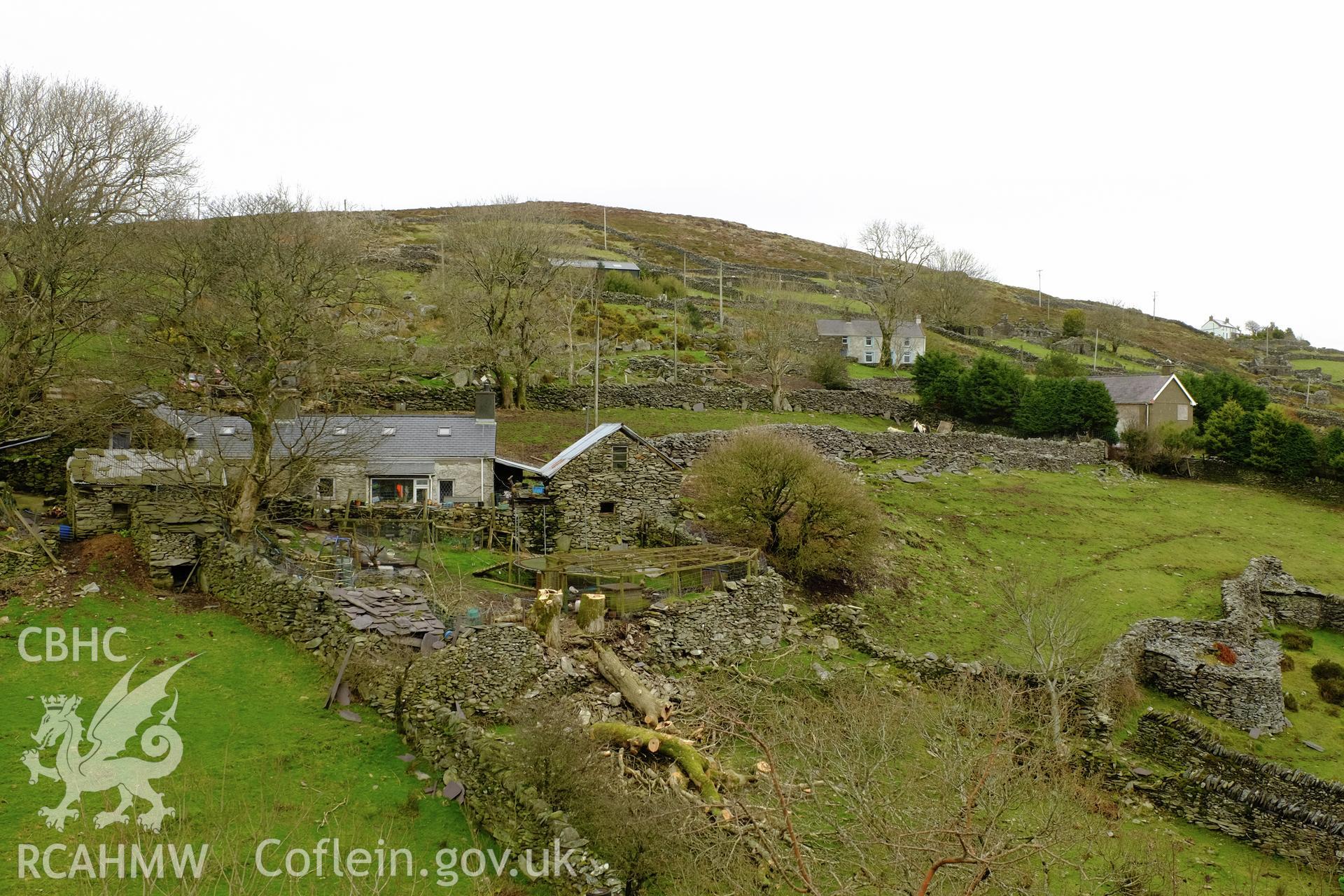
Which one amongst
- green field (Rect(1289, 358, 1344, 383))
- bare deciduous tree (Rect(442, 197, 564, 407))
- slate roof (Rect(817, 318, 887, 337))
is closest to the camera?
bare deciduous tree (Rect(442, 197, 564, 407))

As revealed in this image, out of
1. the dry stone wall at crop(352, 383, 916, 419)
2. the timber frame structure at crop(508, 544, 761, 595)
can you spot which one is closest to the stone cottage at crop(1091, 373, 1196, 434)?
the dry stone wall at crop(352, 383, 916, 419)

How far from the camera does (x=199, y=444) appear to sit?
84.2 ft

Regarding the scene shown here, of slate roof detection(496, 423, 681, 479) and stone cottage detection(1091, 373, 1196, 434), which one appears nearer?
slate roof detection(496, 423, 681, 479)

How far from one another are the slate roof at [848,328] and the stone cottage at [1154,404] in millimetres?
22536

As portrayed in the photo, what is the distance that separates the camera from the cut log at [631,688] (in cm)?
1527

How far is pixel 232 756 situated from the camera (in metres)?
12.7

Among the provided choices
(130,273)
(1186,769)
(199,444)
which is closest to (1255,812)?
(1186,769)

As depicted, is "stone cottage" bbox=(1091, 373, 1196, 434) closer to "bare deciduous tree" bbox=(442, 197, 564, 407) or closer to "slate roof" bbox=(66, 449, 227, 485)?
"bare deciduous tree" bbox=(442, 197, 564, 407)

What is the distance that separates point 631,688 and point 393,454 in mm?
15351

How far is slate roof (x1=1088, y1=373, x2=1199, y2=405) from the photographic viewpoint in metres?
50.2

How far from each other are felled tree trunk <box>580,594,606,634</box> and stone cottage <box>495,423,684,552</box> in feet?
24.2

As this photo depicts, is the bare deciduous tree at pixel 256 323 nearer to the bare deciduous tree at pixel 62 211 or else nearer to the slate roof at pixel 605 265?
the bare deciduous tree at pixel 62 211

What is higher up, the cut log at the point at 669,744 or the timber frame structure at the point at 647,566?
the timber frame structure at the point at 647,566

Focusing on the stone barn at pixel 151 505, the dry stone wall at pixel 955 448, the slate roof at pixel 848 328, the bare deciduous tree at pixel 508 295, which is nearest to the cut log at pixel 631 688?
the stone barn at pixel 151 505
